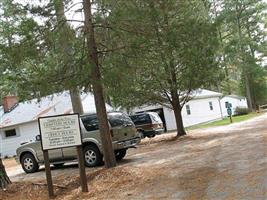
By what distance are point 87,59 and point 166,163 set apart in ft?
12.5

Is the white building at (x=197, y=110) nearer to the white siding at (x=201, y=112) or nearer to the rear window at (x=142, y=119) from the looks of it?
the white siding at (x=201, y=112)

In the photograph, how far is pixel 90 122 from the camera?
16.9m

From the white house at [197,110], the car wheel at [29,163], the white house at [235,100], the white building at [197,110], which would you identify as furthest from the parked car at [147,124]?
the white house at [235,100]

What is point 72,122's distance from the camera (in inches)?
474

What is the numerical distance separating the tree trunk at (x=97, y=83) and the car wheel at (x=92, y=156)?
206cm

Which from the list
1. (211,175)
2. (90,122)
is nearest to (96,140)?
(90,122)

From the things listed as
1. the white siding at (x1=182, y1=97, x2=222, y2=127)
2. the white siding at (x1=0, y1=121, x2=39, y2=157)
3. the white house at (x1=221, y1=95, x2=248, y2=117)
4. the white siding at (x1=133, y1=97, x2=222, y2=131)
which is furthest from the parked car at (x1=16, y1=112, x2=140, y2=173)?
the white house at (x1=221, y1=95, x2=248, y2=117)

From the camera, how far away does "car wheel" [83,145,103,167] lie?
1631 centimetres

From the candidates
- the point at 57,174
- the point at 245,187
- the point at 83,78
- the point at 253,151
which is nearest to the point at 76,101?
the point at 57,174

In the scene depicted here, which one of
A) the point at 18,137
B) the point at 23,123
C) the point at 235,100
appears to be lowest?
the point at 18,137

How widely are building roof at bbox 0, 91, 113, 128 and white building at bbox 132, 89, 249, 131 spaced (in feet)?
19.1

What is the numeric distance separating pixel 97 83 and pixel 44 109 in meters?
23.9

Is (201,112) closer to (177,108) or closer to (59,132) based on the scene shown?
(177,108)

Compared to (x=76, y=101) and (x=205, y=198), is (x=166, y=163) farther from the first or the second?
(x=76, y=101)
